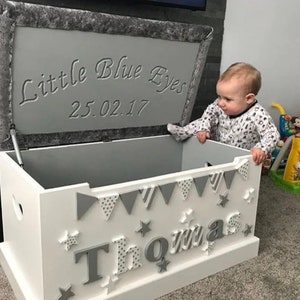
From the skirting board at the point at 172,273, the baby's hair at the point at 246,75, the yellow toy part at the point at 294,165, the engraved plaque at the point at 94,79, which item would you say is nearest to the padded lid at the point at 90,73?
the engraved plaque at the point at 94,79

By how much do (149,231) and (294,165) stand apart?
40.9 inches

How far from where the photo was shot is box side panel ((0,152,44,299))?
656 millimetres

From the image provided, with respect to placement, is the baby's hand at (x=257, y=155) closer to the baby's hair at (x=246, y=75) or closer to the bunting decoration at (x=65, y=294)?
the baby's hair at (x=246, y=75)

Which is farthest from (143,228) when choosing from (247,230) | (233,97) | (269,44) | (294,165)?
(269,44)

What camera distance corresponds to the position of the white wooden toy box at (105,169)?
68 cm

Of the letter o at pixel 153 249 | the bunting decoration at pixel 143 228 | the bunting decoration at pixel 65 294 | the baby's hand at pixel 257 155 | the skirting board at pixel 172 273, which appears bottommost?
the skirting board at pixel 172 273

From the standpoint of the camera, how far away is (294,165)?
5.17 ft

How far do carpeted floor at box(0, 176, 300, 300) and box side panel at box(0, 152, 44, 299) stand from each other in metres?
0.06

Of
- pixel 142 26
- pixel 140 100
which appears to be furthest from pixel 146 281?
pixel 142 26

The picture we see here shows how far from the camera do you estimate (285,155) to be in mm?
1758

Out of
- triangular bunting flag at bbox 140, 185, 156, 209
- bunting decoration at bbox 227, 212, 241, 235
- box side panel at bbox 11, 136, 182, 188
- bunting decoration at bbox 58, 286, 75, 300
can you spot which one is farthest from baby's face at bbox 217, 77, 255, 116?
bunting decoration at bbox 58, 286, 75, 300

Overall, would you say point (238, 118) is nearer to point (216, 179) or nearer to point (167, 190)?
point (216, 179)

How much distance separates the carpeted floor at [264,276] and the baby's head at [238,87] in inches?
16.5

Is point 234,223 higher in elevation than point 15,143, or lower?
lower
